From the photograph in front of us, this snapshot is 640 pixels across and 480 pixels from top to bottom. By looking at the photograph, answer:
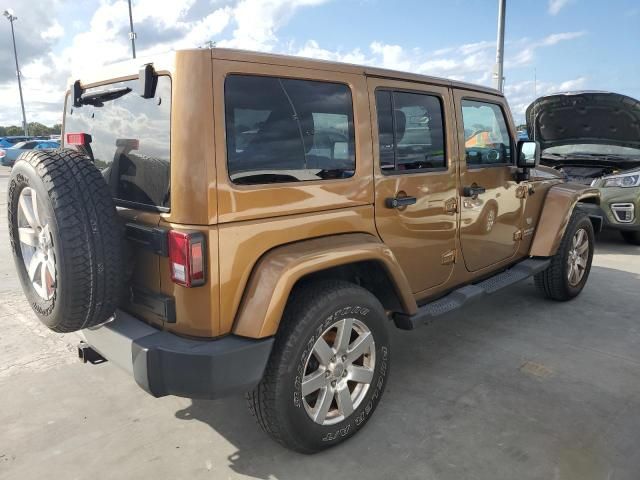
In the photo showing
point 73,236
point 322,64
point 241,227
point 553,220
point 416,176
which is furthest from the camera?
point 553,220

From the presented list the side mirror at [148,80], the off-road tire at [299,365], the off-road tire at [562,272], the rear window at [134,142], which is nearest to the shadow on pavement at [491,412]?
the off-road tire at [299,365]

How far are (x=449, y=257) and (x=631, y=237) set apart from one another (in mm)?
5487

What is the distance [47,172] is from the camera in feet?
6.90

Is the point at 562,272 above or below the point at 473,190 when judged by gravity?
below

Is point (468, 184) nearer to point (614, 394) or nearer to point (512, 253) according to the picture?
point (512, 253)

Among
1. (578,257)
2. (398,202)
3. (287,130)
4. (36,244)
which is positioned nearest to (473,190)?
(398,202)

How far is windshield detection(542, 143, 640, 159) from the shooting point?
24.5 ft

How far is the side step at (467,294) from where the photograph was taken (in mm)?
2959

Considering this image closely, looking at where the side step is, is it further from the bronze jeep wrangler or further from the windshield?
the windshield

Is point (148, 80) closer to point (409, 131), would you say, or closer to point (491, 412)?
point (409, 131)

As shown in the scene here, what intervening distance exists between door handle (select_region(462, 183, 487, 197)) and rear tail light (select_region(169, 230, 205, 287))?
78.8 inches

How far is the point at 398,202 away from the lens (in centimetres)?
284

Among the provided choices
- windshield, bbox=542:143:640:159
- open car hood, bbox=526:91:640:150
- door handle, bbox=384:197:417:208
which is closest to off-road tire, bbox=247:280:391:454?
door handle, bbox=384:197:417:208

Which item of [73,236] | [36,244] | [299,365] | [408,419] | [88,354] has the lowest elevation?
[408,419]
